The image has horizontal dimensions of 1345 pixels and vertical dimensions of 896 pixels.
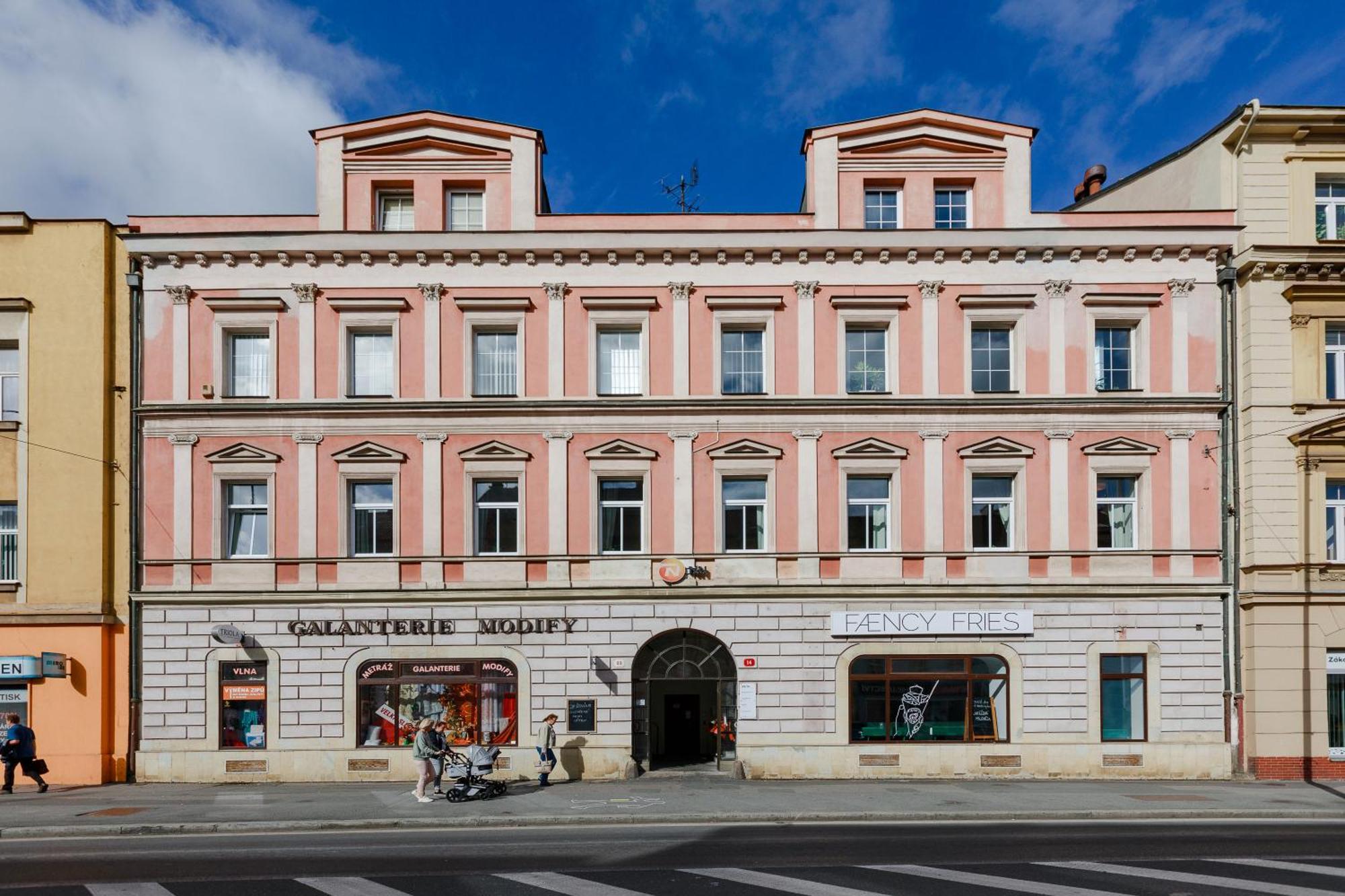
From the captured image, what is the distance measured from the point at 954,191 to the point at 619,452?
1010 centimetres

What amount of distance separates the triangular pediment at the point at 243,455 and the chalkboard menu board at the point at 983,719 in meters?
16.6

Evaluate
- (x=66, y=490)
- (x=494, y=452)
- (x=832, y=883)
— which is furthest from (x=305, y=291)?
(x=832, y=883)

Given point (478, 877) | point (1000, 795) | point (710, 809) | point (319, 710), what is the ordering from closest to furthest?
point (478, 877) < point (710, 809) < point (1000, 795) < point (319, 710)

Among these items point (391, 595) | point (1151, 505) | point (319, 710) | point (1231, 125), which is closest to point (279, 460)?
point (391, 595)

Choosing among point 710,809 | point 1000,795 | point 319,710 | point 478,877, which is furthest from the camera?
point 319,710

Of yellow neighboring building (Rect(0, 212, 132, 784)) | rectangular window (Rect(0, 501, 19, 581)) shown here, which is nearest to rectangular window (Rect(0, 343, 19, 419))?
yellow neighboring building (Rect(0, 212, 132, 784))

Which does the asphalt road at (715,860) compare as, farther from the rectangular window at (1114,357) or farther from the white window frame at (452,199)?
the white window frame at (452,199)

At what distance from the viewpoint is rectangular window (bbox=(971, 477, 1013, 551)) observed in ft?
69.5

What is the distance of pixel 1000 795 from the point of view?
18172mm

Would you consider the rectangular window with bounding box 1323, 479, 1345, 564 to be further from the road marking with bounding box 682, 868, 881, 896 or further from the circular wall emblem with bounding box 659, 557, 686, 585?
the road marking with bounding box 682, 868, 881, 896

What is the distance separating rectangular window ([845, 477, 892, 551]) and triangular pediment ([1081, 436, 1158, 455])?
4.59m

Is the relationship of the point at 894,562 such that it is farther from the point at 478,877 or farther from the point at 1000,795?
the point at 478,877

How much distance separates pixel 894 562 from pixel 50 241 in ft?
67.1

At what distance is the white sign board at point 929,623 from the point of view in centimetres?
2062
